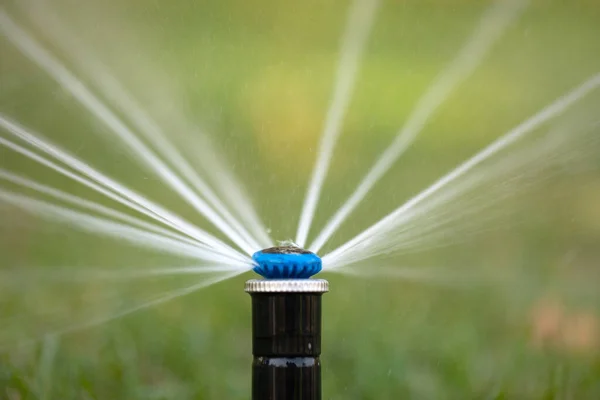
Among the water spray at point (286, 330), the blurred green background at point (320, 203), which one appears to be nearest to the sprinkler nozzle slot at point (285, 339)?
the water spray at point (286, 330)

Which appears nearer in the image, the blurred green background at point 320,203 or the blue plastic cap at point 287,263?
the blue plastic cap at point 287,263

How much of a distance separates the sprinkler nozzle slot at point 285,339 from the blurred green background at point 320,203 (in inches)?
41.7

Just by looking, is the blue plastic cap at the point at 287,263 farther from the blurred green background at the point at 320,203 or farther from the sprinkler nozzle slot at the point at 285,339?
the blurred green background at the point at 320,203

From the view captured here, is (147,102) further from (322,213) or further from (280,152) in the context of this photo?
(322,213)

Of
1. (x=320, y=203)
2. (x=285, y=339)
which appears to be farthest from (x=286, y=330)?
(x=320, y=203)

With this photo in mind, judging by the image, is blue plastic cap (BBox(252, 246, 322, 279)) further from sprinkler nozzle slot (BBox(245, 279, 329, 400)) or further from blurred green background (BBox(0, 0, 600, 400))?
blurred green background (BBox(0, 0, 600, 400))

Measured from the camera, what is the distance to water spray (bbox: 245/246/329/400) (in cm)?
172

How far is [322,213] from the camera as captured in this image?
370 centimetres

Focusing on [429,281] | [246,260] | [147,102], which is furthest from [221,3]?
[246,260]

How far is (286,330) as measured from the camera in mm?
1728

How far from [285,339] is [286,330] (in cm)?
2

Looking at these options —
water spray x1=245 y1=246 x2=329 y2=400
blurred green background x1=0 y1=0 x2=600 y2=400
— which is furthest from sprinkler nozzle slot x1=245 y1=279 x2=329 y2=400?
blurred green background x1=0 y1=0 x2=600 y2=400

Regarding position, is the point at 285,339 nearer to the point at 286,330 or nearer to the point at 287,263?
the point at 286,330

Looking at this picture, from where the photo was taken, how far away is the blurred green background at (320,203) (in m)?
2.95
